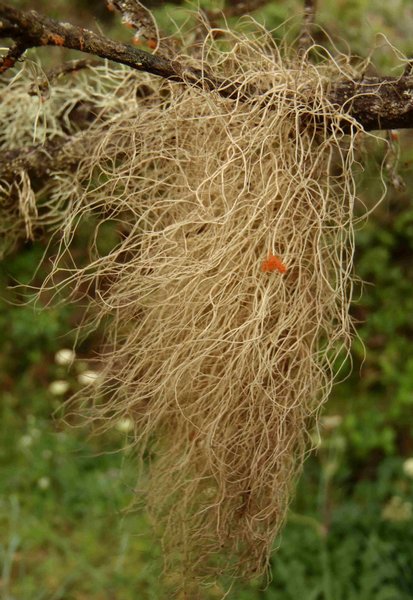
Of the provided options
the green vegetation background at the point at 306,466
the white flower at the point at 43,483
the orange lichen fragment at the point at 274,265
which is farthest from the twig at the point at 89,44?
the white flower at the point at 43,483

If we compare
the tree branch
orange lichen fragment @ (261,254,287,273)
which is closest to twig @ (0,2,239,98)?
the tree branch

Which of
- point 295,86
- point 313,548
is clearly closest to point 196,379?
point 295,86

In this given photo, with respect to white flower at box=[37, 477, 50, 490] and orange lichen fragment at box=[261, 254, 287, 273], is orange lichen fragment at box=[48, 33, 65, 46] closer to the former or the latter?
orange lichen fragment at box=[261, 254, 287, 273]

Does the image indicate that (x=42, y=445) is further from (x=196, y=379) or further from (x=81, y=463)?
(x=196, y=379)

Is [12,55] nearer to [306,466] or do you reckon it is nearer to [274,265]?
[274,265]

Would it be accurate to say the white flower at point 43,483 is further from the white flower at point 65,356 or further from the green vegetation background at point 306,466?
the white flower at point 65,356

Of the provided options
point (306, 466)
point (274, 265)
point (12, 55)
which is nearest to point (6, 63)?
point (12, 55)
